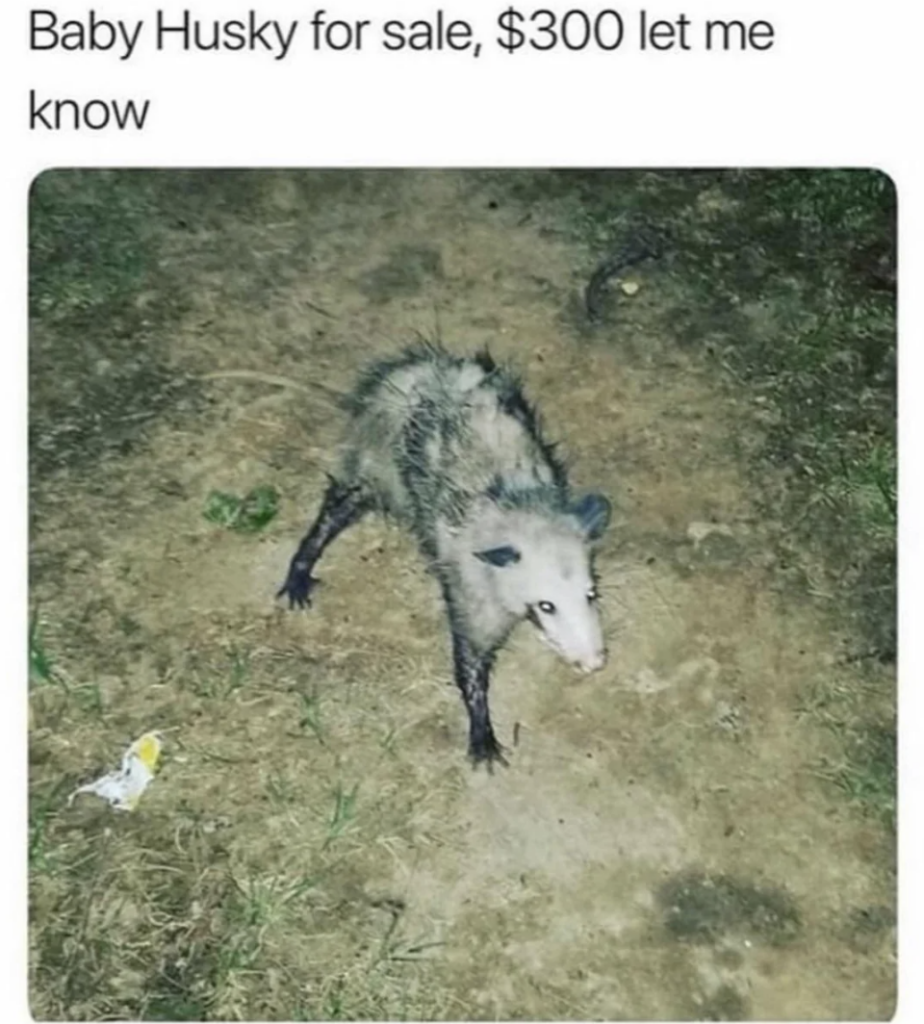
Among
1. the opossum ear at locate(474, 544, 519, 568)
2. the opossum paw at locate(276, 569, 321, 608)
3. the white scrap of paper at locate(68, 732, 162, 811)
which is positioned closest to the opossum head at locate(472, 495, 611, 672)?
the opossum ear at locate(474, 544, 519, 568)

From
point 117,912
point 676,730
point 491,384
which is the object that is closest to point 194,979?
point 117,912

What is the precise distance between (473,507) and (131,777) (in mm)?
840

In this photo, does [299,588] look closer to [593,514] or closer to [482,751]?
[482,751]

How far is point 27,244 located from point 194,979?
1437 millimetres

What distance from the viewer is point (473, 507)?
241 cm

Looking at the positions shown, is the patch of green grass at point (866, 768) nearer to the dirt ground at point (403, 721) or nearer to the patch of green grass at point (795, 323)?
the dirt ground at point (403, 721)

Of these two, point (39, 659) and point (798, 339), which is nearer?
point (39, 659)

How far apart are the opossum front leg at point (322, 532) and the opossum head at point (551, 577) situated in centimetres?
26

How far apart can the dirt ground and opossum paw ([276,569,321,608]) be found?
23mm

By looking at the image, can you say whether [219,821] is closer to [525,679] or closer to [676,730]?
[525,679]

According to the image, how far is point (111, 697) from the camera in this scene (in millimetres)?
2369

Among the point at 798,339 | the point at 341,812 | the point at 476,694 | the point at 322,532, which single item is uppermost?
the point at 798,339

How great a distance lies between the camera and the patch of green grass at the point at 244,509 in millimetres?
2396

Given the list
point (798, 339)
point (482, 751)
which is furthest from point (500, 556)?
point (798, 339)
